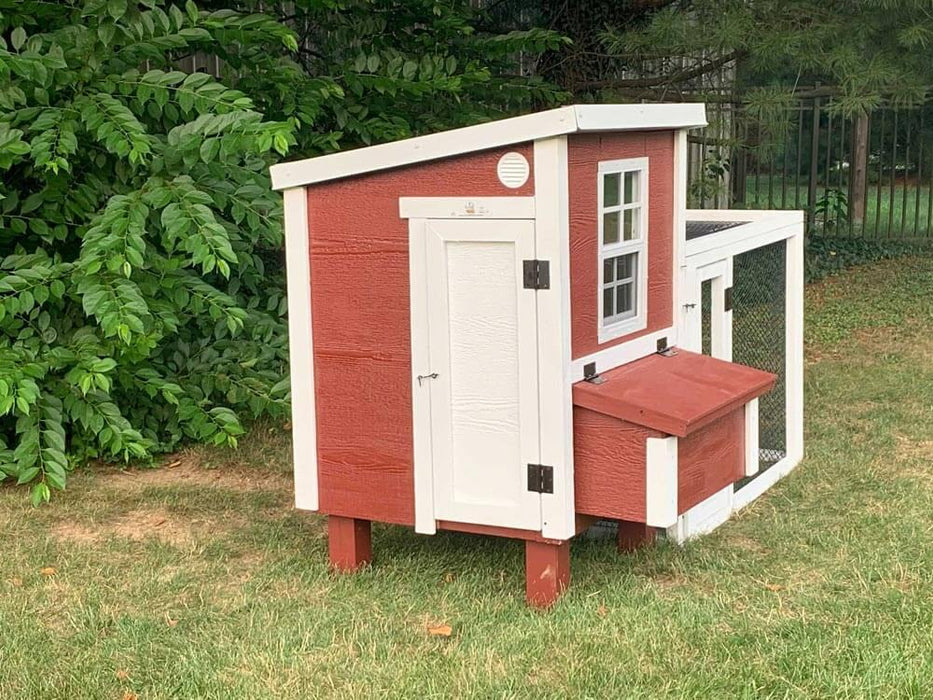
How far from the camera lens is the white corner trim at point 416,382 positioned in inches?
178

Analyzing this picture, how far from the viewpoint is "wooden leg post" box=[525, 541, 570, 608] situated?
4.52 m

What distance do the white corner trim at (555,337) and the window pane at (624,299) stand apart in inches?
19.9

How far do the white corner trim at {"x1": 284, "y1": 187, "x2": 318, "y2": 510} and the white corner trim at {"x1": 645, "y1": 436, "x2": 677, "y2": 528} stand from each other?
51.5 inches

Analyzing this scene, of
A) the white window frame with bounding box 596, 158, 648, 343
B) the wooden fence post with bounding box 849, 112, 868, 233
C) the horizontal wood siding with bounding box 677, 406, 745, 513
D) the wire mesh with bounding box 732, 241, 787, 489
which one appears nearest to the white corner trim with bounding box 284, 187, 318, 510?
the white window frame with bounding box 596, 158, 648, 343

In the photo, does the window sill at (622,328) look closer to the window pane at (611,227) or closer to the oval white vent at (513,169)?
the window pane at (611,227)

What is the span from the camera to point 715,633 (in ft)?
13.7

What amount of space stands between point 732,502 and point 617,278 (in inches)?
57.9

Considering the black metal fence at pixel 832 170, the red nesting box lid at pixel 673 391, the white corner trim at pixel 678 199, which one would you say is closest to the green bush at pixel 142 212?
the white corner trim at pixel 678 199

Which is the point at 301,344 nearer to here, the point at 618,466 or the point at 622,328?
the point at 622,328

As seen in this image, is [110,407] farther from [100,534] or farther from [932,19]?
[932,19]

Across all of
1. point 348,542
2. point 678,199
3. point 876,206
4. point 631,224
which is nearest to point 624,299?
point 631,224

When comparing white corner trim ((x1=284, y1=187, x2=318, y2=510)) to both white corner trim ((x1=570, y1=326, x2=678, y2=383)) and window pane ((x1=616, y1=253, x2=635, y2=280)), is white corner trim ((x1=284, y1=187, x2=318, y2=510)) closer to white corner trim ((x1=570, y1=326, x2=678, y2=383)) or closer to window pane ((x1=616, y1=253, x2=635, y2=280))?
white corner trim ((x1=570, y1=326, x2=678, y2=383))

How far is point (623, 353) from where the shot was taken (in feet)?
15.6

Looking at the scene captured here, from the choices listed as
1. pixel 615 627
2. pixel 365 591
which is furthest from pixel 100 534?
pixel 615 627
